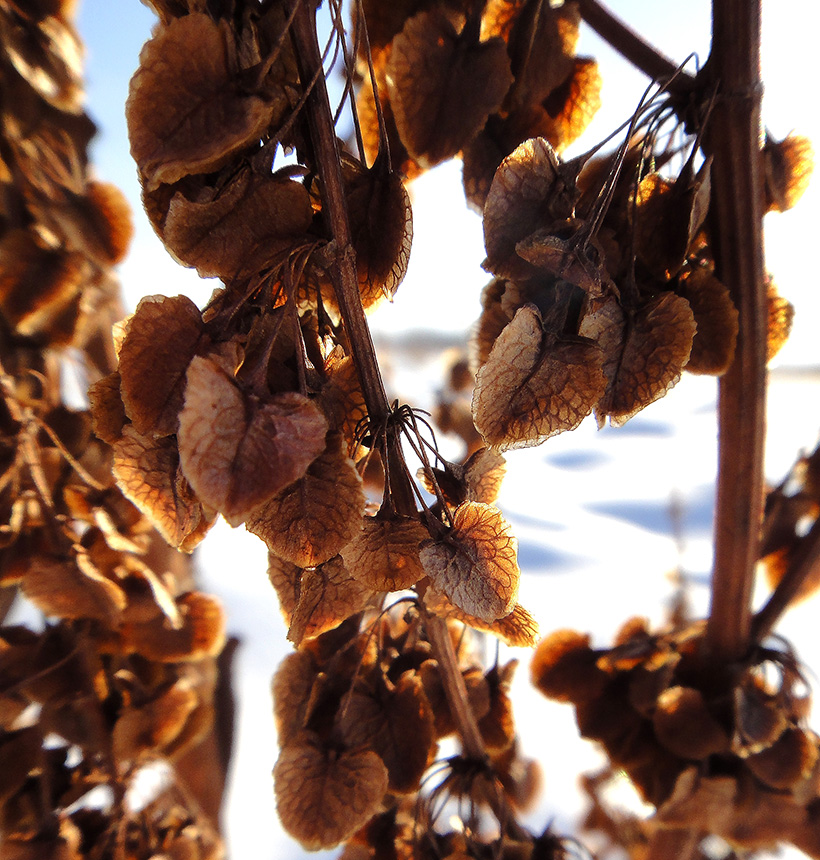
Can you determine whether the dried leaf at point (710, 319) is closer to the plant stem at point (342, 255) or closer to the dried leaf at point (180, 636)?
the plant stem at point (342, 255)

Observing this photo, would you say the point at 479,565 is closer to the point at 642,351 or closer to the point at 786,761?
the point at 642,351

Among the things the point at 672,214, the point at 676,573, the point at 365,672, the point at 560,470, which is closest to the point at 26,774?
the point at 365,672

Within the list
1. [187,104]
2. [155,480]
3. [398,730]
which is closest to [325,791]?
[398,730]

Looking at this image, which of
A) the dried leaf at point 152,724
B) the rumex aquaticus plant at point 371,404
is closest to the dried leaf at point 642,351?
the rumex aquaticus plant at point 371,404

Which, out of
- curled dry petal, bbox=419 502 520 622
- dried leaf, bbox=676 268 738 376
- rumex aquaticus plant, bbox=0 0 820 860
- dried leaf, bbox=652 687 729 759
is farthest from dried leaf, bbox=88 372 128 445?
dried leaf, bbox=652 687 729 759

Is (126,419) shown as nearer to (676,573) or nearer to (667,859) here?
(667,859)

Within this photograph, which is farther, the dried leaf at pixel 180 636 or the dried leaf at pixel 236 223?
the dried leaf at pixel 180 636
